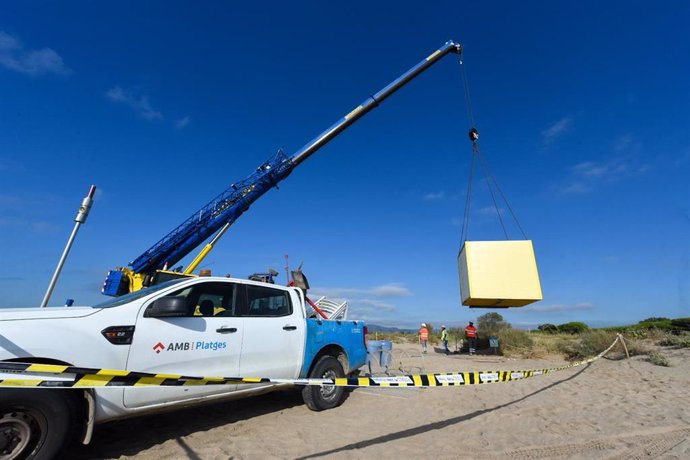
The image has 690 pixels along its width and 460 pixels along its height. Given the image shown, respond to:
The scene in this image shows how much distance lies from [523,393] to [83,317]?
7.31 meters

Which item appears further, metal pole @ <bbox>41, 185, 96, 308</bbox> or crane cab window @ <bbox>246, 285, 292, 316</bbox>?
metal pole @ <bbox>41, 185, 96, 308</bbox>

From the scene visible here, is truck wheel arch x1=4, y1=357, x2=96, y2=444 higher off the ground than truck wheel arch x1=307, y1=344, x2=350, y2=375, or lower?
lower

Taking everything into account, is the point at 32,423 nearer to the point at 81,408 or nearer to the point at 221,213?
the point at 81,408

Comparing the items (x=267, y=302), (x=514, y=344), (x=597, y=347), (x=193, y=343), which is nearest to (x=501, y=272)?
(x=267, y=302)

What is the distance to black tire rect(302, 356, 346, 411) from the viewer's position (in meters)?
5.17

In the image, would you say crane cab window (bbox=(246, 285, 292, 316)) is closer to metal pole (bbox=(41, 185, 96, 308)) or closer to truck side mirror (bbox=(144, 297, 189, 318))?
truck side mirror (bbox=(144, 297, 189, 318))

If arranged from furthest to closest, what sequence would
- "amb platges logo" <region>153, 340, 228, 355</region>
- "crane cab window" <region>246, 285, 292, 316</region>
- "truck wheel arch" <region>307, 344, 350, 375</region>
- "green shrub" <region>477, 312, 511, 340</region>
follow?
"green shrub" <region>477, 312, 511, 340</region> → "truck wheel arch" <region>307, 344, 350, 375</region> → "crane cab window" <region>246, 285, 292, 316</region> → "amb platges logo" <region>153, 340, 228, 355</region>

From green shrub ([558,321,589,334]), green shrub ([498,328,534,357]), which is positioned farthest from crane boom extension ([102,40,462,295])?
green shrub ([558,321,589,334])

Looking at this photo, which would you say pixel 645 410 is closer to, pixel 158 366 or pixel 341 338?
pixel 341 338

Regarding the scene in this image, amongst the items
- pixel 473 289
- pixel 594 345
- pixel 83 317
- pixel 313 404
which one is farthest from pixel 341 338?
pixel 594 345

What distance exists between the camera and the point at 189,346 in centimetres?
386

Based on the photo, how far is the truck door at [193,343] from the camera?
3547mm

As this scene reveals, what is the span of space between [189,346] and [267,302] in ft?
4.20

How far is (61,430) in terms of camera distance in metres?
2.94
